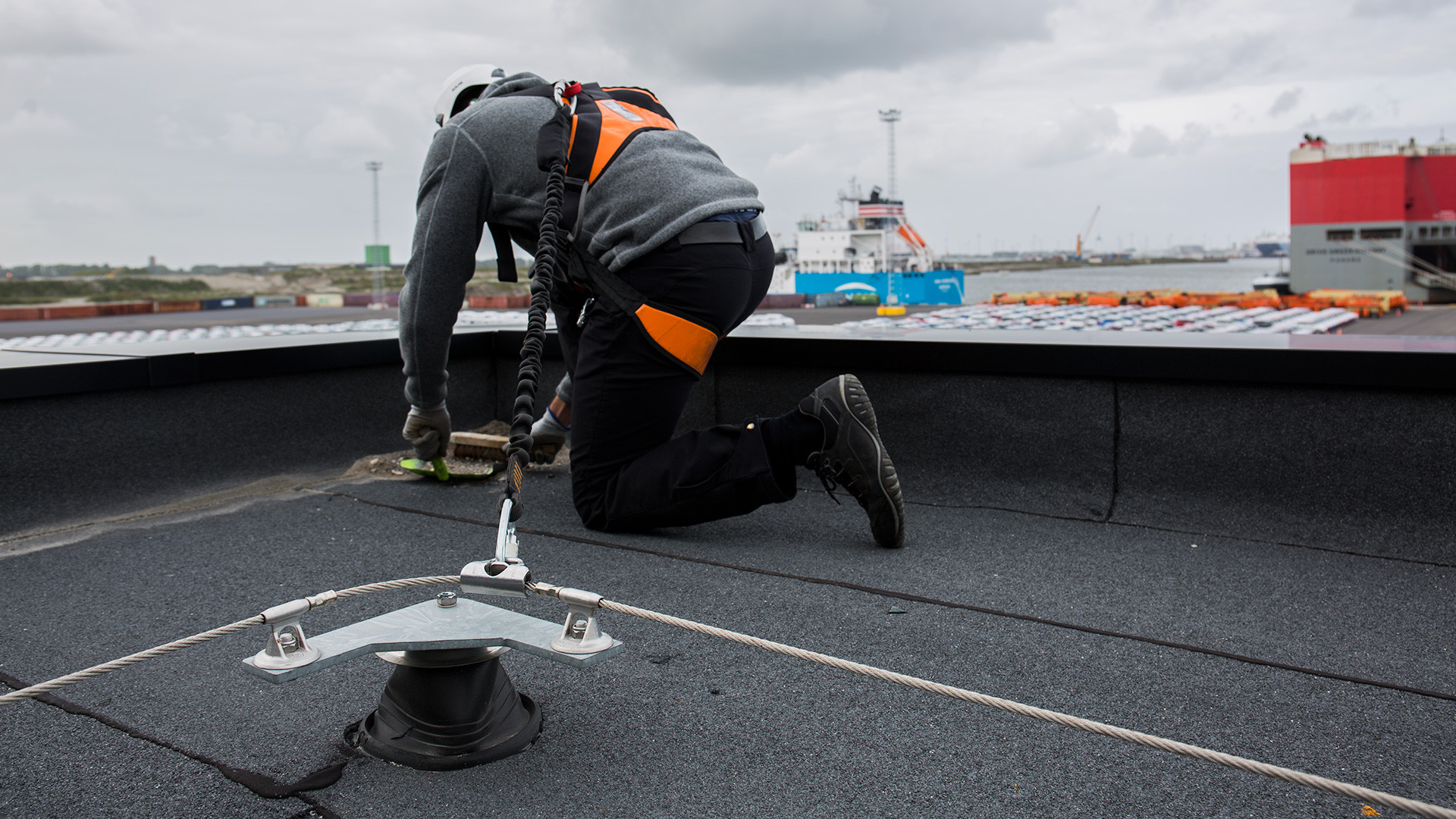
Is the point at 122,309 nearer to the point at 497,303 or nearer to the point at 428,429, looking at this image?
the point at 497,303

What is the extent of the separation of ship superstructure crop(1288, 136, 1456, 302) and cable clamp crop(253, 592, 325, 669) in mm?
49049

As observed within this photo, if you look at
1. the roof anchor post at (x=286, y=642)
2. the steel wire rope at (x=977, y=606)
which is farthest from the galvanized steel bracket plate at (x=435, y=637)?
the steel wire rope at (x=977, y=606)

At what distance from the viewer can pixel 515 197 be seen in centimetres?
202

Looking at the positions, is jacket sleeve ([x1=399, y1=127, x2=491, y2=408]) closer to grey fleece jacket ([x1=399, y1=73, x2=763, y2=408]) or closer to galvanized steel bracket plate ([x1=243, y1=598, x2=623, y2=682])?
grey fleece jacket ([x1=399, y1=73, x2=763, y2=408])

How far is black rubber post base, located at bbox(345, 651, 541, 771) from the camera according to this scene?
3.67 feet

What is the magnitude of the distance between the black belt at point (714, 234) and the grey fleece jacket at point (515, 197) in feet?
0.11

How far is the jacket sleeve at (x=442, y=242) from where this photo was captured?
78.6 inches

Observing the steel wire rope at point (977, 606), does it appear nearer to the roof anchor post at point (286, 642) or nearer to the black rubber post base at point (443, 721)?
the black rubber post base at point (443, 721)

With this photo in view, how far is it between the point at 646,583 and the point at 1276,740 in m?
1.09

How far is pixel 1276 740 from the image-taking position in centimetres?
120

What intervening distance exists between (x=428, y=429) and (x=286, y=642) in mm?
1351

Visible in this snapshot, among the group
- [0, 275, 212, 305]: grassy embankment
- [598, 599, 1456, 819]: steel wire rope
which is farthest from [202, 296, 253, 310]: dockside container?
[598, 599, 1456, 819]: steel wire rope

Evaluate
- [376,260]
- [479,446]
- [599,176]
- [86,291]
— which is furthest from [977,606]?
[86,291]

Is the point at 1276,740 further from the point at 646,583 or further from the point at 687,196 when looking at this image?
the point at 687,196
